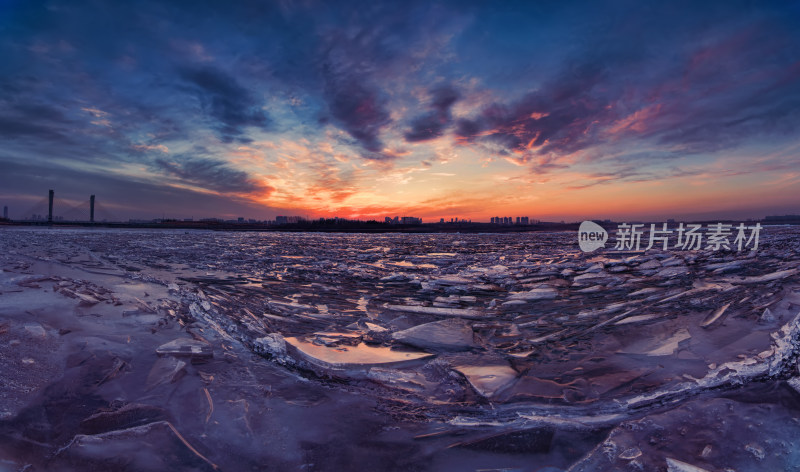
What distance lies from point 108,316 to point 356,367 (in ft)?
8.03

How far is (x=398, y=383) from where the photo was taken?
189cm

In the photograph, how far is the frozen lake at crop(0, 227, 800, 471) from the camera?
126 centimetres

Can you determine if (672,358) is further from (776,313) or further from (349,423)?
(349,423)

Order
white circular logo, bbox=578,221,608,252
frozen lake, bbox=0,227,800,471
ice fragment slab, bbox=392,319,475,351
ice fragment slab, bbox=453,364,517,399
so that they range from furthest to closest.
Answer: white circular logo, bbox=578,221,608,252 → ice fragment slab, bbox=392,319,475,351 → ice fragment slab, bbox=453,364,517,399 → frozen lake, bbox=0,227,800,471

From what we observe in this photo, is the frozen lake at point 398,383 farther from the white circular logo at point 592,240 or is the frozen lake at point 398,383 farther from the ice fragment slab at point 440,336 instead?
the white circular logo at point 592,240

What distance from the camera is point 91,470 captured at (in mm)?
1140

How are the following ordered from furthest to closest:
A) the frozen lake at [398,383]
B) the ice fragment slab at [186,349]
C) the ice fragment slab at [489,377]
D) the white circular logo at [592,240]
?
the white circular logo at [592,240] < the ice fragment slab at [186,349] < the ice fragment slab at [489,377] < the frozen lake at [398,383]

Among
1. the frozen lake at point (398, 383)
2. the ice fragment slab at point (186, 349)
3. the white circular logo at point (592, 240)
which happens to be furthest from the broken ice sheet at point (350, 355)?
the white circular logo at point (592, 240)

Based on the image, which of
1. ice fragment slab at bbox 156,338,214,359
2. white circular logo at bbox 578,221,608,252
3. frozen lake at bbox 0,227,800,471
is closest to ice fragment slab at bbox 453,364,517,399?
frozen lake at bbox 0,227,800,471

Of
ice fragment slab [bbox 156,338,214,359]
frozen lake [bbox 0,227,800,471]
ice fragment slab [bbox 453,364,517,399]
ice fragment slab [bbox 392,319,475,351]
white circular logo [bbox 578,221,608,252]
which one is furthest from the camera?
white circular logo [bbox 578,221,608,252]

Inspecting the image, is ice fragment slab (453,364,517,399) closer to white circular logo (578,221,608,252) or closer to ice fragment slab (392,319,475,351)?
ice fragment slab (392,319,475,351)

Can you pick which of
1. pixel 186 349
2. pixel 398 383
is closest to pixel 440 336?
pixel 398 383

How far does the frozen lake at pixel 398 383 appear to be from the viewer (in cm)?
126

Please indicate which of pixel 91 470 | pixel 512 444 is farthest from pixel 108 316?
pixel 512 444
